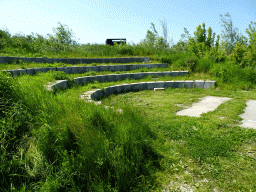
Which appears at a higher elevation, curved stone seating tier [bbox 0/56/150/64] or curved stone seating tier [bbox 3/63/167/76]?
curved stone seating tier [bbox 0/56/150/64]

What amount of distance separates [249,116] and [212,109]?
2.61ft

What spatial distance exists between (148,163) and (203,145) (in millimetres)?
963

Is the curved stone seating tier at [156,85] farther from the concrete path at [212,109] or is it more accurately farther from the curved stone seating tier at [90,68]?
the curved stone seating tier at [90,68]

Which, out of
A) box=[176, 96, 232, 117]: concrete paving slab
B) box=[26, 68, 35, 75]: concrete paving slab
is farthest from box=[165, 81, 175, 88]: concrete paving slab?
box=[26, 68, 35, 75]: concrete paving slab

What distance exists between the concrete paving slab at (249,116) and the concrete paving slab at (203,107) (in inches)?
26.9

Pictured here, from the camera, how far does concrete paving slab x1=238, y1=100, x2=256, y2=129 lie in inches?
133

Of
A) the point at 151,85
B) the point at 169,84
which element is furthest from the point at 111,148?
the point at 169,84

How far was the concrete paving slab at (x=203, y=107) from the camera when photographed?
4195 mm

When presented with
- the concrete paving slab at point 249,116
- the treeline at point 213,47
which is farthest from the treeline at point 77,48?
the concrete paving slab at point 249,116

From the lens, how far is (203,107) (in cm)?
469

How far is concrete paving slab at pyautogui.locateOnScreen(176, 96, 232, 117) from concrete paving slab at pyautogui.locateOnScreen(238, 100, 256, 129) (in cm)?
68

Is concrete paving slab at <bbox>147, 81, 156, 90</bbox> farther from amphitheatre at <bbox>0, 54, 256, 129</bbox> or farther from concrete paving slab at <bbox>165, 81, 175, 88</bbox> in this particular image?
concrete paving slab at <bbox>165, 81, 175, 88</bbox>

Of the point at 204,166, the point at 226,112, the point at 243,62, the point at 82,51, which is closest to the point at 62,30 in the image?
the point at 82,51

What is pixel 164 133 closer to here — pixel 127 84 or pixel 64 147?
pixel 64 147
